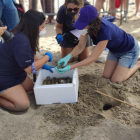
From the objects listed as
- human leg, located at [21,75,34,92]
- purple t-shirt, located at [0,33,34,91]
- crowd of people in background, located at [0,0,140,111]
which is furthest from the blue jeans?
human leg, located at [21,75,34,92]

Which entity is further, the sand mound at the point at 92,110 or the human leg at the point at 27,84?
the human leg at the point at 27,84

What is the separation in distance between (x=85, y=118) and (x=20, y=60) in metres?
0.83

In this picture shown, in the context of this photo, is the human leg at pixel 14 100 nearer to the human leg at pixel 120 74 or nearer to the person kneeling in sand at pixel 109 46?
the person kneeling in sand at pixel 109 46

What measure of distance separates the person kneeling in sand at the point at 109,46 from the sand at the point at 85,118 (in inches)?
5.8

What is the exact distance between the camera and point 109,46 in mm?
2529

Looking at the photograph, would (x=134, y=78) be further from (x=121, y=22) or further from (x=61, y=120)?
(x=121, y=22)

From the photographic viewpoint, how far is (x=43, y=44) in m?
4.09

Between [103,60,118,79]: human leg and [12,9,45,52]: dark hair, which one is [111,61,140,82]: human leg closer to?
[103,60,118,79]: human leg

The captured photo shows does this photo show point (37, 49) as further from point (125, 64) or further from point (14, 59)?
point (125, 64)

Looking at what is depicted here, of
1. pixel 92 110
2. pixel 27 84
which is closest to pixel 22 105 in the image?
pixel 27 84

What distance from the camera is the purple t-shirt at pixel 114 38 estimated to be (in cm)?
229

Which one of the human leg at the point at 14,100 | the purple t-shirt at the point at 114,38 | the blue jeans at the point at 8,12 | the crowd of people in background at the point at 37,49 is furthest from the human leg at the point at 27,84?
the blue jeans at the point at 8,12

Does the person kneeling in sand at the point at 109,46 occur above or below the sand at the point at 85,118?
above

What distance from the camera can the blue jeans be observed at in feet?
9.23
